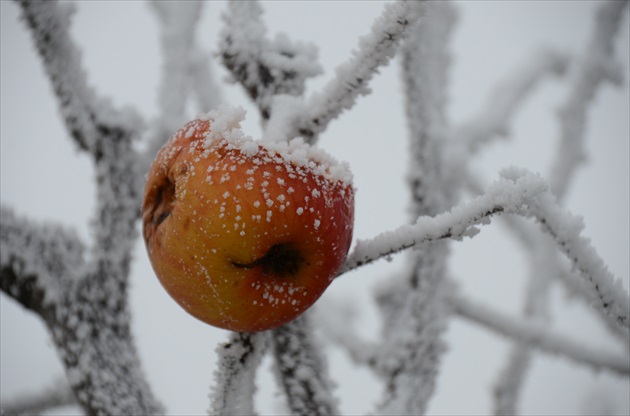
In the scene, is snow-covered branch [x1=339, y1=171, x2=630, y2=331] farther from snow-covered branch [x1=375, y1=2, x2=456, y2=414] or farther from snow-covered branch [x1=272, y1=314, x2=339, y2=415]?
snow-covered branch [x1=375, y1=2, x2=456, y2=414]

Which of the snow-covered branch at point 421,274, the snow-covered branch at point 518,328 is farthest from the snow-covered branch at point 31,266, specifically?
the snow-covered branch at point 518,328

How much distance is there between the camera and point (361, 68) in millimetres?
582

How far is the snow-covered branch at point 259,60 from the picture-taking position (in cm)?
71

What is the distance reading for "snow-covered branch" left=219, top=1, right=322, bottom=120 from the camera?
2.32 ft

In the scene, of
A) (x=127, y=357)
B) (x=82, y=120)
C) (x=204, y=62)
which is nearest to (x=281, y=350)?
(x=127, y=357)

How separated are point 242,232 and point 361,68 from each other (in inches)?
8.7

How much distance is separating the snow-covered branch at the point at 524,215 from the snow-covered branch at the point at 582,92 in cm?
78

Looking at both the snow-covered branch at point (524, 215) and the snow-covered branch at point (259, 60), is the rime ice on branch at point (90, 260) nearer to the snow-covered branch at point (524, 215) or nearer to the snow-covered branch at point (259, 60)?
the snow-covered branch at point (259, 60)

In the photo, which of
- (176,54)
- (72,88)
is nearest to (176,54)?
(176,54)

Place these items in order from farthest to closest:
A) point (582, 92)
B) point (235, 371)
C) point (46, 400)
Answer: point (582, 92), point (46, 400), point (235, 371)

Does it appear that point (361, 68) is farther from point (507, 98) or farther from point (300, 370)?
point (507, 98)

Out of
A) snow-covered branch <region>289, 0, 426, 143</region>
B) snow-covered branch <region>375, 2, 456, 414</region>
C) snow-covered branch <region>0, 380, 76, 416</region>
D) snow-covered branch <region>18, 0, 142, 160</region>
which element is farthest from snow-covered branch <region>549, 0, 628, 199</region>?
Result: snow-covered branch <region>0, 380, 76, 416</region>

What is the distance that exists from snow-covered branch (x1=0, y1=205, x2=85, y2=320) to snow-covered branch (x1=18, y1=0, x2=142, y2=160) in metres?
0.15

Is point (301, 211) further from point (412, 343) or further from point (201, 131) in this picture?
point (412, 343)
